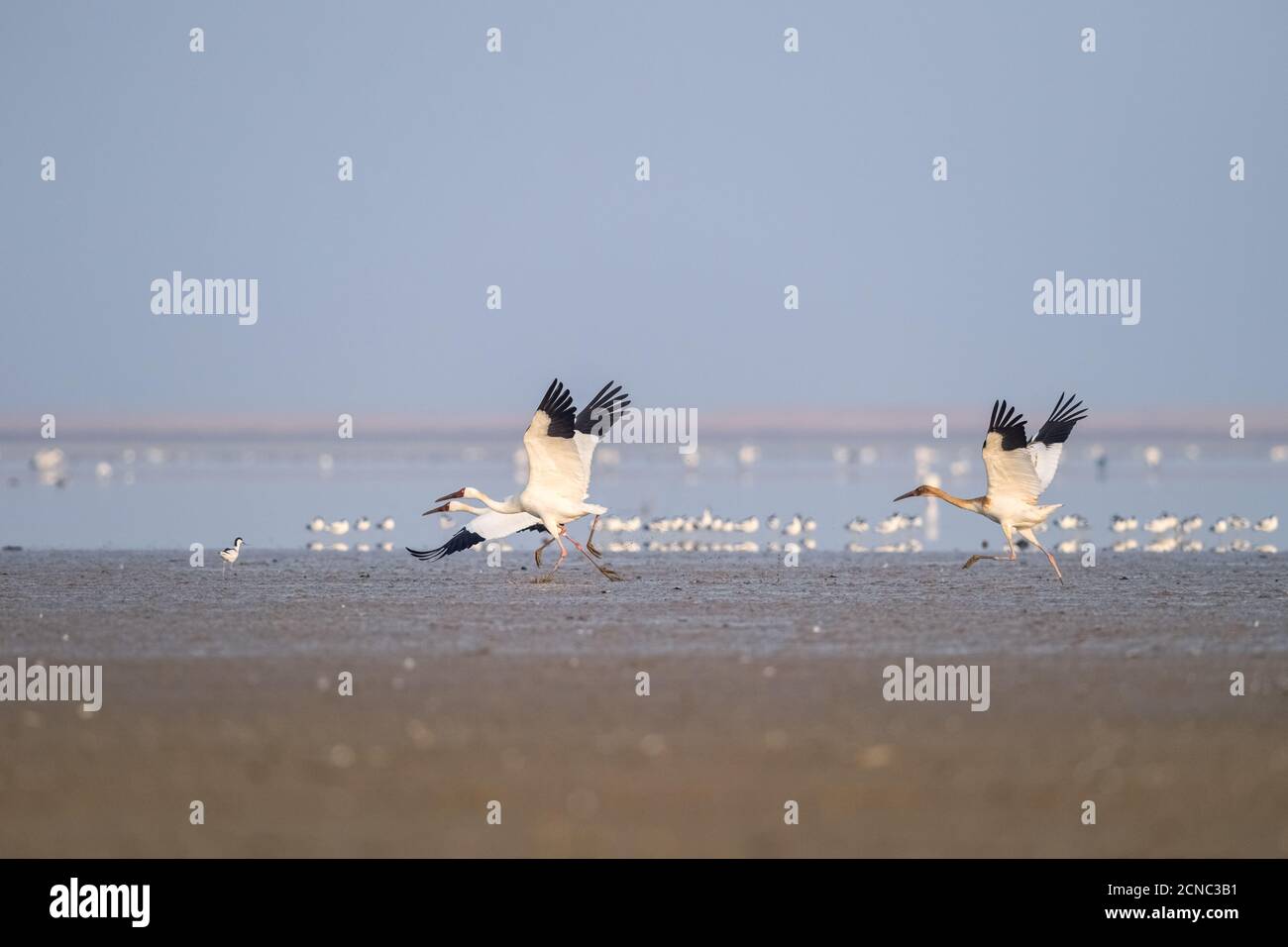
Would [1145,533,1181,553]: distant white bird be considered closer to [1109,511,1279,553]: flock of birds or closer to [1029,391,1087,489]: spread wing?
[1109,511,1279,553]: flock of birds

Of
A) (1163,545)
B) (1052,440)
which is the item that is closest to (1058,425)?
(1052,440)

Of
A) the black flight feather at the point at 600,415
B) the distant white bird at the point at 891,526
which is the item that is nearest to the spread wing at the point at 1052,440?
the black flight feather at the point at 600,415

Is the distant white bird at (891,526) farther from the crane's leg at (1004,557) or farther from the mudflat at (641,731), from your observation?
the mudflat at (641,731)

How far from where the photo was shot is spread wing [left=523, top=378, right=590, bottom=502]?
61.8 ft

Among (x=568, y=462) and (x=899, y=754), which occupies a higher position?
(x=568, y=462)

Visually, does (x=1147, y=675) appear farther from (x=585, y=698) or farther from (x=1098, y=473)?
(x=1098, y=473)

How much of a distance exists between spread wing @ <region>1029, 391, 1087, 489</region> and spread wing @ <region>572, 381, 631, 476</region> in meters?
5.39

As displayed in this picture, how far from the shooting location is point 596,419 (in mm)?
20125

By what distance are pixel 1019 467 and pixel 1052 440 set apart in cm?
136

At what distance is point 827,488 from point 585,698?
42348mm

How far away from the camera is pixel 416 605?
16.2 metres

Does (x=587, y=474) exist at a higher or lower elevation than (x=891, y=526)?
higher

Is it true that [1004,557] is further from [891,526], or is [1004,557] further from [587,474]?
[891,526]
